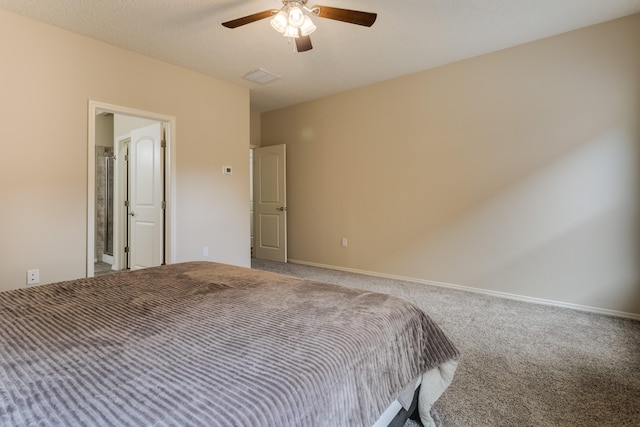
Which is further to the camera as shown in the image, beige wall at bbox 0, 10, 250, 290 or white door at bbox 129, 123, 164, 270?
white door at bbox 129, 123, 164, 270

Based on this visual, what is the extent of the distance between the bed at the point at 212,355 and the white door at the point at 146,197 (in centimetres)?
229

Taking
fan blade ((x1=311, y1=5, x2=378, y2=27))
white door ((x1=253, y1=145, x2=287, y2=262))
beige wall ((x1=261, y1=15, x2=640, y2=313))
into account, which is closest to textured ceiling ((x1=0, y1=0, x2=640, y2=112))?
beige wall ((x1=261, y1=15, x2=640, y2=313))

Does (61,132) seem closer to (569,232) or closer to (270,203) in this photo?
(270,203)

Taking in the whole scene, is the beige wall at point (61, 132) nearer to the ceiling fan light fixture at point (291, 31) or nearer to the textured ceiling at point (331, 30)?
the textured ceiling at point (331, 30)

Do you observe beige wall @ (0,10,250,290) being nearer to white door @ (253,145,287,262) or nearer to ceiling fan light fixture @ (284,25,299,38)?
white door @ (253,145,287,262)

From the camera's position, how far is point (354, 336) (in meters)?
1.05

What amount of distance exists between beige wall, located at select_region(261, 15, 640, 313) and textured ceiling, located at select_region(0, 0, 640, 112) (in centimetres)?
32

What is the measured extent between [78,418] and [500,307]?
135 inches

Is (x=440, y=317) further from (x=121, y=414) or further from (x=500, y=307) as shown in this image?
(x=121, y=414)

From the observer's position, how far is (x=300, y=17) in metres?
2.22

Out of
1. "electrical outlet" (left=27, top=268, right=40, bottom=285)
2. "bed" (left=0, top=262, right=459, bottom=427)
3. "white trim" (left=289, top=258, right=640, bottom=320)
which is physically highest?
"bed" (left=0, top=262, right=459, bottom=427)

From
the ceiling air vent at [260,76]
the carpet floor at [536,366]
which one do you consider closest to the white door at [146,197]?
the ceiling air vent at [260,76]

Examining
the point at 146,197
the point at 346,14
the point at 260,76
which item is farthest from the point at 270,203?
the point at 346,14

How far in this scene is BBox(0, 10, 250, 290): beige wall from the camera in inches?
105
